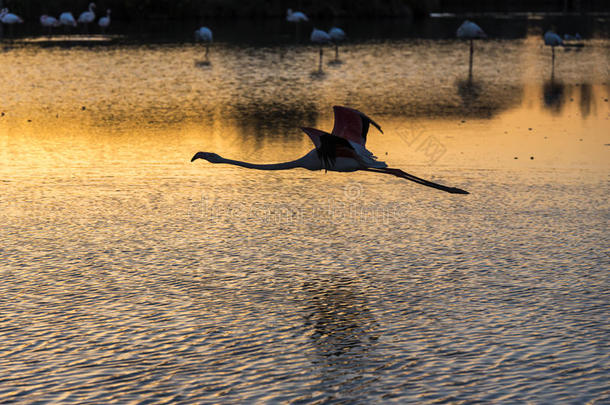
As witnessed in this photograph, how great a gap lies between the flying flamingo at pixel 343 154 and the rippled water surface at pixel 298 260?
111 cm

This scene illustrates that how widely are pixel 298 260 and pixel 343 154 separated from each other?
1428 mm

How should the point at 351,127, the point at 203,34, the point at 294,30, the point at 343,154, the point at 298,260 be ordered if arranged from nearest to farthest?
the point at 343,154
the point at 298,260
the point at 351,127
the point at 203,34
the point at 294,30

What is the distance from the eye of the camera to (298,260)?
40.5 feet

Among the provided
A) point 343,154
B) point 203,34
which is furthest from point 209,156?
point 203,34

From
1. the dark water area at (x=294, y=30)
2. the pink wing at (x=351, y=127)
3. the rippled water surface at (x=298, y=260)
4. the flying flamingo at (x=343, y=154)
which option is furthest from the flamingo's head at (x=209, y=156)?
the dark water area at (x=294, y=30)

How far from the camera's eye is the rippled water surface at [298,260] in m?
8.86

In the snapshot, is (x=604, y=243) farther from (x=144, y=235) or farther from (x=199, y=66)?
(x=199, y=66)

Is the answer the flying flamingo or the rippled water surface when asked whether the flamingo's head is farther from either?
the rippled water surface

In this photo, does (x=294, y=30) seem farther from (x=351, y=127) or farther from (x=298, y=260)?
(x=298, y=260)

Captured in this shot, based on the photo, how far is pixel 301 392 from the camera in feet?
27.8

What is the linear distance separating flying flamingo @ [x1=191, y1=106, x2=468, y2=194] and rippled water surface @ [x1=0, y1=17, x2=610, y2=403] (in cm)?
111

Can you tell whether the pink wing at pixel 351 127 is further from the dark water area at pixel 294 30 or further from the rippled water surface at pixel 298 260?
the dark water area at pixel 294 30

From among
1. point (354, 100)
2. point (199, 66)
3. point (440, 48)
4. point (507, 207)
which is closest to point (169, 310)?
point (507, 207)

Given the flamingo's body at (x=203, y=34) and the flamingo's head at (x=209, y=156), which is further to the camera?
the flamingo's body at (x=203, y=34)
